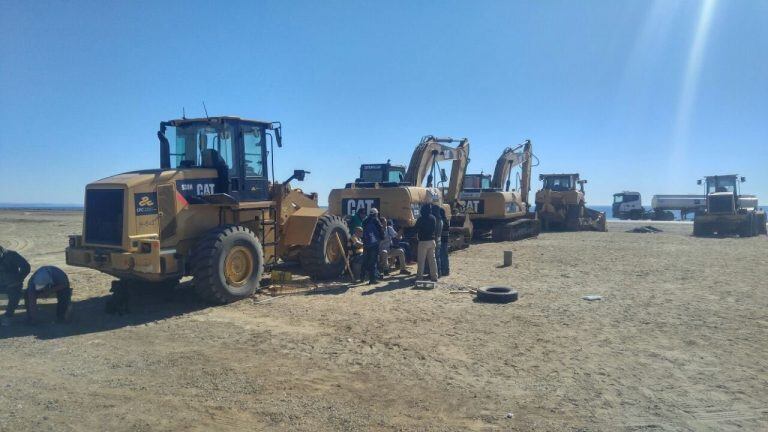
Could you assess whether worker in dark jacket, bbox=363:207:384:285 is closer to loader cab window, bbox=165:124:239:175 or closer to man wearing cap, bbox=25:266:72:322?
loader cab window, bbox=165:124:239:175

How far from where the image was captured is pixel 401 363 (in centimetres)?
633

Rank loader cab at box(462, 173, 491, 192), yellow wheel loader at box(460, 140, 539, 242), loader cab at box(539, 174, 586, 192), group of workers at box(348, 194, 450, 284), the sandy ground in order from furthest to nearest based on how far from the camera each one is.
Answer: loader cab at box(539, 174, 586, 192) < loader cab at box(462, 173, 491, 192) < yellow wheel loader at box(460, 140, 539, 242) < group of workers at box(348, 194, 450, 284) < the sandy ground

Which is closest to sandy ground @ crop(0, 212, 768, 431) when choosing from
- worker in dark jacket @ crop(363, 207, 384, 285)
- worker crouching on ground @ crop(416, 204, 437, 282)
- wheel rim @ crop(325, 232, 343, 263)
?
worker crouching on ground @ crop(416, 204, 437, 282)

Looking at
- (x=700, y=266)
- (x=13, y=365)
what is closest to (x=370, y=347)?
(x=13, y=365)

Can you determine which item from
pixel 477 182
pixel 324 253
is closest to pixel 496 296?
pixel 324 253

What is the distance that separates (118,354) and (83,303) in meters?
3.74

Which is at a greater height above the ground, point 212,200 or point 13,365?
point 212,200

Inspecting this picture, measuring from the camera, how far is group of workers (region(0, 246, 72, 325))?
26.0 ft

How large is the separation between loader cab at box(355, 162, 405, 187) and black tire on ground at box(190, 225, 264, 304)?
25.6 ft

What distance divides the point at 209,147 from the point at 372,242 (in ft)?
12.4

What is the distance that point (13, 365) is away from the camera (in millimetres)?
6234

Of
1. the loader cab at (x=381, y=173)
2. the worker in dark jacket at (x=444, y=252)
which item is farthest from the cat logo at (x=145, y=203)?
the loader cab at (x=381, y=173)

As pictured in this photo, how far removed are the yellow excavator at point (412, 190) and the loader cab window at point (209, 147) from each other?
448 cm

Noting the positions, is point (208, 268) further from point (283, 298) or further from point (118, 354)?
point (118, 354)
